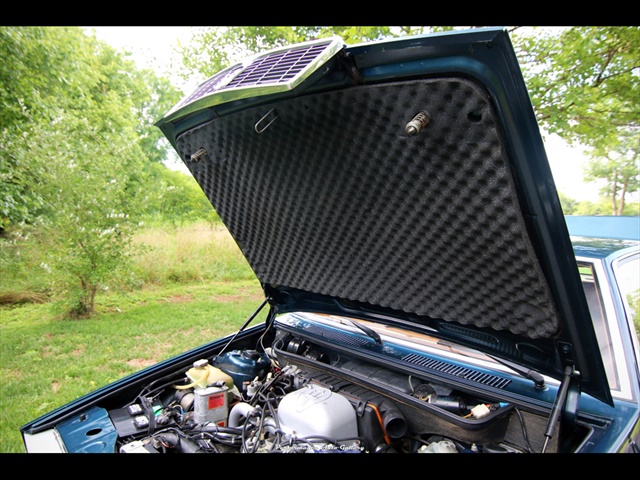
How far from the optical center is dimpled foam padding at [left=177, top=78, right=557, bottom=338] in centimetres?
126

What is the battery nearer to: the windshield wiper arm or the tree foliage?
the windshield wiper arm

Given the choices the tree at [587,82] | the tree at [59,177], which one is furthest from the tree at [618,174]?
the tree at [59,177]

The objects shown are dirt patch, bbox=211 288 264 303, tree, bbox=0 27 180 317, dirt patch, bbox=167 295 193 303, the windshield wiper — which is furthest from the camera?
dirt patch, bbox=211 288 264 303

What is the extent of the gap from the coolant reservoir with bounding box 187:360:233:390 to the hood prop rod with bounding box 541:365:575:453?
1.52m

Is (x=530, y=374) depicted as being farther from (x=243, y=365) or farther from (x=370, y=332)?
(x=243, y=365)

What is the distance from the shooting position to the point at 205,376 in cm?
222

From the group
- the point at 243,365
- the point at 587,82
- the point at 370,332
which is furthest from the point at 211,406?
the point at 587,82

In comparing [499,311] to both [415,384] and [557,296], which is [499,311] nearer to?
[557,296]

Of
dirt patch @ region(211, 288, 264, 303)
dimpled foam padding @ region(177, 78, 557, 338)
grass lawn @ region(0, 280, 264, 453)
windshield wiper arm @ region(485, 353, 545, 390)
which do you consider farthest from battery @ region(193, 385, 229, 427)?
dirt patch @ region(211, 288, 264, 303)

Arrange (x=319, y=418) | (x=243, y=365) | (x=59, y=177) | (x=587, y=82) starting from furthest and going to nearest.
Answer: (x=59, y=177)
(x=587, y=82)
(x=243, y=365)
(x=319, y=418)

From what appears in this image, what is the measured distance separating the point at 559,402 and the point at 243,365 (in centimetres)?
158

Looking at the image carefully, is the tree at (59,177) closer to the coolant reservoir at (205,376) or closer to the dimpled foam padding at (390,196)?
the coolant reservoir at (205,376)

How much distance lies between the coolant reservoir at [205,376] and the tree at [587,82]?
559cm

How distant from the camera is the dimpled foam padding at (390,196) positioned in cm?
126
